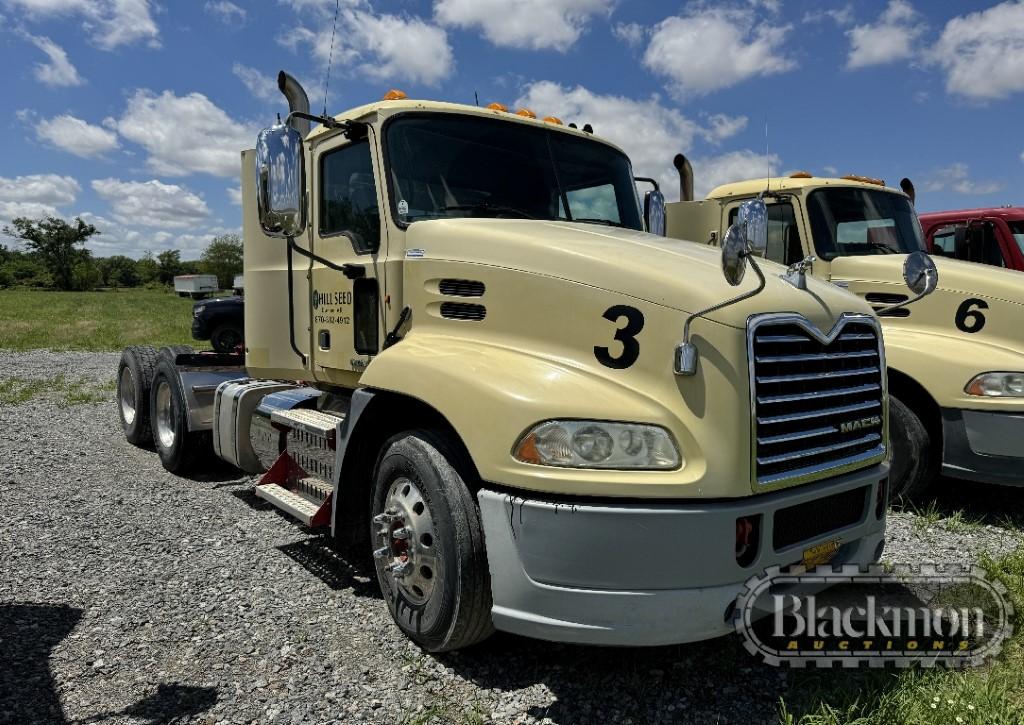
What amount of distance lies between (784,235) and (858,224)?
64cm

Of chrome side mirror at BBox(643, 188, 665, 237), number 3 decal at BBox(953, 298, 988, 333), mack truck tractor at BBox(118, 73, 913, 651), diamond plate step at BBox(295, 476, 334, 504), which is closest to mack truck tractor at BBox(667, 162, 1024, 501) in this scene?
number 3 decal at BBox(953, 298, 988, 333)

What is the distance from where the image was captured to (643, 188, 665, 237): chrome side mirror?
4.98m

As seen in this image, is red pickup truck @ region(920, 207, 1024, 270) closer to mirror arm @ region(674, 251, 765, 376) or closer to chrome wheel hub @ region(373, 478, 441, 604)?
mirror arm @ region(674, 251, 765, 376)

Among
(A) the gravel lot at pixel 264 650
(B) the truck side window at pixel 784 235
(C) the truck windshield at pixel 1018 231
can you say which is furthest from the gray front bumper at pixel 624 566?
(C) the truck windshield at pixel 1018 231

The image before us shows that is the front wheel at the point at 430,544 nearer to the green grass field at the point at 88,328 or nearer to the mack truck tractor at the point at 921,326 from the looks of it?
the mack truck tractor at the point at 921,326

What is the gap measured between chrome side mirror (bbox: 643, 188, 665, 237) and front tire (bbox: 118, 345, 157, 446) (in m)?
5.26

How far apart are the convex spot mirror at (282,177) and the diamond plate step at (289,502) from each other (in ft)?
5.36

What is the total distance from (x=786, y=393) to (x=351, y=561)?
2.85m

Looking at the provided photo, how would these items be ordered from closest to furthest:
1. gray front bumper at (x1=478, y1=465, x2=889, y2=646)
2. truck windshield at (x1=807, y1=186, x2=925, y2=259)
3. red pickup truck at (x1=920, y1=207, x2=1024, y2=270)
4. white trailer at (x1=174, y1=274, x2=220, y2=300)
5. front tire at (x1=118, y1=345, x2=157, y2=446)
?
gray front bumper at (x1=478, y1=465, x2=889, y2=646), truck windshield at (x1=807, y1=186, x2=925, y2=259), red pickup truck at (x1=920, y1=207, x2=1024, y2=270), front tire at (x1=118, y1=345, x2=157, y2=446), white trailer at (x1=174, y1=274, x2=220, y2=300)

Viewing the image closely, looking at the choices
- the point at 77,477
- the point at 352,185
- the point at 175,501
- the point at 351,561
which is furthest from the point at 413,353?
the point at 77,477

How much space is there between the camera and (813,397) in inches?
118

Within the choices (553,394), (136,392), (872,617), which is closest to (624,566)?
(553,394)

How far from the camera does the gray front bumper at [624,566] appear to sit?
2.67 metres

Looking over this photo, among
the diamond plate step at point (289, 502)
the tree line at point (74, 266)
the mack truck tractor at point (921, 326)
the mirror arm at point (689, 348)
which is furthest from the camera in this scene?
the tree line at point (74, 266)
